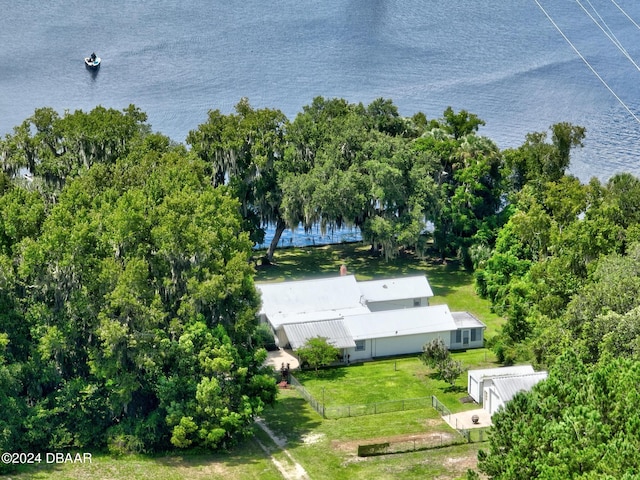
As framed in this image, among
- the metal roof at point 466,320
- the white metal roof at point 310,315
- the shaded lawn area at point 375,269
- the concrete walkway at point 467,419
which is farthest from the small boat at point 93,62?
the concrete walkway at point 467,419

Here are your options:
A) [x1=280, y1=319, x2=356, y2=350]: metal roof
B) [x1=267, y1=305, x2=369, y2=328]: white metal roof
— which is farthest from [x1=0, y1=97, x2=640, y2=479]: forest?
[x1=267, y1=305, x2=369, y2=328]: white metal roof

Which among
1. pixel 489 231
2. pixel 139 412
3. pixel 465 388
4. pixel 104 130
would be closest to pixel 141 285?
pixel 139 412

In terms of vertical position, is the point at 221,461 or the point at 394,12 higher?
the point at 394,12

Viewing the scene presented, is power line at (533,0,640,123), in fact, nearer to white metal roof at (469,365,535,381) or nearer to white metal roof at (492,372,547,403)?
white metal roof at (469,365,535,381)

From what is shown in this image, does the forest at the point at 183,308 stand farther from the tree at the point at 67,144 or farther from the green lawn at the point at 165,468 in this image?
the green lawn at the point at 165,468

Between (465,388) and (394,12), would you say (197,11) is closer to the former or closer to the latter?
(394,12)

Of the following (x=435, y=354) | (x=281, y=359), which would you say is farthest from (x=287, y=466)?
(x=281, y=359)

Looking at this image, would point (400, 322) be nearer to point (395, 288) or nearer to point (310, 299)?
point (395, 288)
